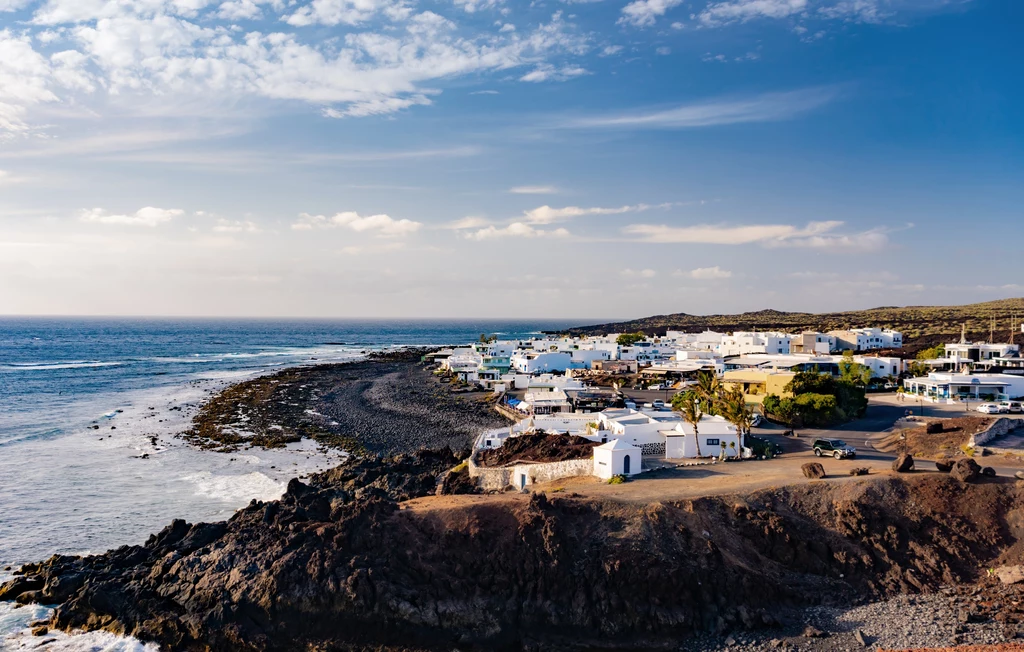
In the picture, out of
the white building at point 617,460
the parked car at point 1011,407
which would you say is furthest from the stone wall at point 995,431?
the white building at point 617,460

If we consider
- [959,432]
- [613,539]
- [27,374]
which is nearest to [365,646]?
[613,539]

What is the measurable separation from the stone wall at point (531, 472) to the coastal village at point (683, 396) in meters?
0.06

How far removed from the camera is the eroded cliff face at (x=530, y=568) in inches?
912

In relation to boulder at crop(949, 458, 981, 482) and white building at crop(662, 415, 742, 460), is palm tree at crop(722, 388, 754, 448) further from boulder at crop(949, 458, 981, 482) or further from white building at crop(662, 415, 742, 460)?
boulder at crop(949, 458, 981, 482)

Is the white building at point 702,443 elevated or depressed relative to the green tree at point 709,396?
depressed

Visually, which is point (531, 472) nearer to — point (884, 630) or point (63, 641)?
point (884, 630)

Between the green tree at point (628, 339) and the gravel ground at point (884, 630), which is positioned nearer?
the gravel ground at point (884, 630)

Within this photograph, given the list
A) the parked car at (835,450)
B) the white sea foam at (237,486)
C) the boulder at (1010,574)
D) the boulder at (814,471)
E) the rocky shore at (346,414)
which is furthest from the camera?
the rocky shore at (346,414)

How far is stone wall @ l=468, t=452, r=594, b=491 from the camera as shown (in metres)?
34.6

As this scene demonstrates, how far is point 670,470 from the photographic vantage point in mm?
33812

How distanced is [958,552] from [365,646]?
71.1 feet

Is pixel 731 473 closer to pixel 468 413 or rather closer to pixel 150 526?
pixel 150 526

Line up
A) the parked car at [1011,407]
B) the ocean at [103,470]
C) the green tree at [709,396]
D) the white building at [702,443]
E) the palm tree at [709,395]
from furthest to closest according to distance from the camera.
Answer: the parked car at [1011,407], the palm tree at [709,395], the green tree at [709,396], the white building at [702,443], the ocean at [103,470]

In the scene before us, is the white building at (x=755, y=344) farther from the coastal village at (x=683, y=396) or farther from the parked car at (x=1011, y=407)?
the parked car at (x=1011, y=407)
